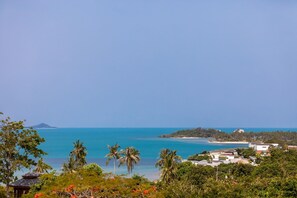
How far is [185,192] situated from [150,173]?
52.6 metres

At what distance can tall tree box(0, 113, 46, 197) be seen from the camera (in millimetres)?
26188

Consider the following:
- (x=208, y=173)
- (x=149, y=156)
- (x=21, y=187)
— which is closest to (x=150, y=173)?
(x=208, y=173)

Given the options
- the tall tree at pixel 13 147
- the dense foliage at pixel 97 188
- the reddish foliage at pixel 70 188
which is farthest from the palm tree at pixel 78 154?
the reddish foliage at pixel 70 188

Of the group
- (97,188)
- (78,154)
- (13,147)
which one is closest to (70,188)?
(97,188)

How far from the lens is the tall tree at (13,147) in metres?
26.2

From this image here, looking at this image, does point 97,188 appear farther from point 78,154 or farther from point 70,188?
point 78,154

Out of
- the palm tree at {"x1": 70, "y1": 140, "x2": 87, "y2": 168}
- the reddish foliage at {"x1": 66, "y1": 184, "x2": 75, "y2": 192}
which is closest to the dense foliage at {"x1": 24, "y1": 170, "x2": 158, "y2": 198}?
the reddish foliage at {"x1": 66, "y1": 184, "x2": 75, "y2": 192}

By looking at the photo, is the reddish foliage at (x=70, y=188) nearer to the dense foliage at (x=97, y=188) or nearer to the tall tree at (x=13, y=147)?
the dense foliage at (x=97, y=188)

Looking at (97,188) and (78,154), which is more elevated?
(97,188)

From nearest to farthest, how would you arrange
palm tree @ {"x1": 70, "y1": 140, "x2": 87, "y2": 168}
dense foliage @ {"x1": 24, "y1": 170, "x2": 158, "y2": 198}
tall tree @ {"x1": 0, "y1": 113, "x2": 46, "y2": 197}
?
dense foliage @ {"x1": 24, "y1": 170, "x2": 158, "y2": 198} < tall tree @ {"x1": 0, "y1": 113, "x2": 46, "y2": 197} < palm tree @ {"x1": 70, "y1": 140, "x2": 87, "y2": 168}

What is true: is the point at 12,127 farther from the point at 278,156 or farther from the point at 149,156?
the point at 149,156

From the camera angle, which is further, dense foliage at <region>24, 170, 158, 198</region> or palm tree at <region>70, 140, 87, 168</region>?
palm tree at <region>70, 140, 87, 168</region>

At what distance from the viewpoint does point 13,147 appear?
86.5 feet

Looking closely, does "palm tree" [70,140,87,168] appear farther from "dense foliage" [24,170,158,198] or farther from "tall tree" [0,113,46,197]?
"dense foliage" [24,170,158,198]
